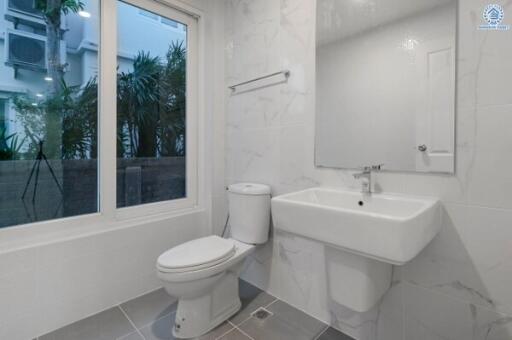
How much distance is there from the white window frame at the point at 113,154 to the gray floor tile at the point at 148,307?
540 mm

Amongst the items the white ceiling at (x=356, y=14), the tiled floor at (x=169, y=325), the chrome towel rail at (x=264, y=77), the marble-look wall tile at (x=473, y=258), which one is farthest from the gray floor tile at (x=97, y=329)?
the white ceiling at (x=356, y=14)

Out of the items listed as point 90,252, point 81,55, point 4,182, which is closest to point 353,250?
point 90,252

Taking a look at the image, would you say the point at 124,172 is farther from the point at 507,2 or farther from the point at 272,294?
the point at 507,2

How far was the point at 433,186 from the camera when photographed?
117 cm

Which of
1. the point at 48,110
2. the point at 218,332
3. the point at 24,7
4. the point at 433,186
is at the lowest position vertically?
the point at 218,332

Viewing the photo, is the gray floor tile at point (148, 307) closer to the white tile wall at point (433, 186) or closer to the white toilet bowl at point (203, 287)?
the white toilet bowl at point (203, 287)

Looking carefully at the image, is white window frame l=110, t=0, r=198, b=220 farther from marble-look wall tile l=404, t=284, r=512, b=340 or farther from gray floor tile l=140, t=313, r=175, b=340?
marble-look wall tile l=404, t=284, r=512, b=340

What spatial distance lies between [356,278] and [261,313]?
0.80 m

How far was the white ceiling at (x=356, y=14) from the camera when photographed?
123cm

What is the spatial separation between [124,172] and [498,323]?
7.04 ft

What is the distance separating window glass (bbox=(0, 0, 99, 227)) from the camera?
145 cm

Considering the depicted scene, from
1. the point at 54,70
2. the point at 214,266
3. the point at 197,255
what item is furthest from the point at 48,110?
the point at 214,266

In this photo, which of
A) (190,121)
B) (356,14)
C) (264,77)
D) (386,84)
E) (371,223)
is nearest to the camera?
(371,223)

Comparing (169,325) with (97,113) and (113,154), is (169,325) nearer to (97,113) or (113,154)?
(113,154)
